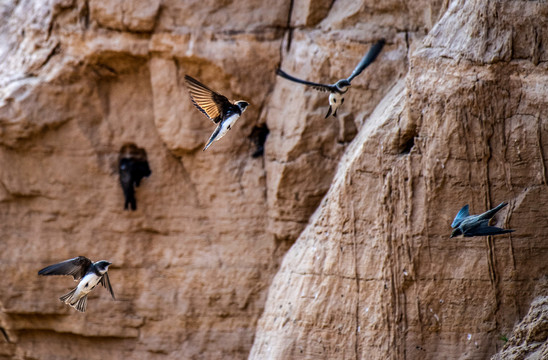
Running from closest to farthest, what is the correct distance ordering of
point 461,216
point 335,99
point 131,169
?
point 461,216
point 335,99
point 131,169

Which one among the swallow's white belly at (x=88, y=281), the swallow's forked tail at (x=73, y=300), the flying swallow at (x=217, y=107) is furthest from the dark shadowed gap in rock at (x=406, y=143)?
the swallow's forked tail at (x=73, y=300)

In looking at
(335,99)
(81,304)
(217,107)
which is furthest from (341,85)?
(81,304)

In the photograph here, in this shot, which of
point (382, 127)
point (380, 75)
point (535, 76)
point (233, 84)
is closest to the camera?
point (535, 76)

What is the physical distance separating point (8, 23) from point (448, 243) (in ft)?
16.6

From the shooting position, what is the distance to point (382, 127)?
6348mm

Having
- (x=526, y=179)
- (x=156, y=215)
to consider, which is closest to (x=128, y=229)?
(x=156, y=215)

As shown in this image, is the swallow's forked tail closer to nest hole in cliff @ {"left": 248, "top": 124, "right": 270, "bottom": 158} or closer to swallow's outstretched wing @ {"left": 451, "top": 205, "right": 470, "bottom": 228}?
nest hole in cliff @ {"left": 248, "top": 124, "right": 270, "bottom": 158}

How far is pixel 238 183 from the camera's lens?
807cm

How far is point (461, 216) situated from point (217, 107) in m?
1.88

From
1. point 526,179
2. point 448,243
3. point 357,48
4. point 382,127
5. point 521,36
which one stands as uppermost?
point 357,48

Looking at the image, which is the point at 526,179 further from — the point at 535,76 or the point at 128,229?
the point at 128,229

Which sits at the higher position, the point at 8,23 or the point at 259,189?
the point at 8,23

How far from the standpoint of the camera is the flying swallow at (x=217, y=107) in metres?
5.88

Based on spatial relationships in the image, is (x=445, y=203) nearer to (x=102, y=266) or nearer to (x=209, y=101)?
(x=209, y=101)
